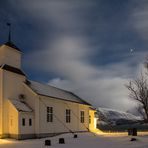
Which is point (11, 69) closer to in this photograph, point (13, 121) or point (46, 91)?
point (13, 121)

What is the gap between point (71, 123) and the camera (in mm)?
50969

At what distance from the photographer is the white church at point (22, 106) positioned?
3859cm

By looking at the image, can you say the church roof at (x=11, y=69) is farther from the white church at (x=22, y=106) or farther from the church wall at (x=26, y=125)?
the church wall at (x=26, y=125)

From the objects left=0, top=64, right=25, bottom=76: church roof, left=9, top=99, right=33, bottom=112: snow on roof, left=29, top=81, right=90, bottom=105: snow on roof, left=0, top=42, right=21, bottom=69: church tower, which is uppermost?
left=0, top=42, right=21, bottom=69: church tower

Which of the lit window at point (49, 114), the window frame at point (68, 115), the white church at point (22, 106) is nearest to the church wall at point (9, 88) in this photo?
the white church at point (22, 106)

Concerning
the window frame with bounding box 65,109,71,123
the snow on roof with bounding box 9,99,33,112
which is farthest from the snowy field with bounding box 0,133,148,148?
the window frame with bounding box 65,109,71,123

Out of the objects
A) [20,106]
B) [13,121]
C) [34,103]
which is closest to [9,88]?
[20,106]

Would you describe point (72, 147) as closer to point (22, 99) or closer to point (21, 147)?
point (21, 147)

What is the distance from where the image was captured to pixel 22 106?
131 feet

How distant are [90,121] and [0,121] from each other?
26088mm

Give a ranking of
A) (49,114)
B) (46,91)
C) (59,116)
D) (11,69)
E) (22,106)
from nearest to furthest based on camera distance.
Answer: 1. (22,106)
2. (11,69)
3. (49,114)
4. (59,116)
5. (46,91)

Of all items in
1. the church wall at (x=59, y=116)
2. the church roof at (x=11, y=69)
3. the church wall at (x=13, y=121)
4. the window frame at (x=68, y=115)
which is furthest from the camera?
the window frame at (x=68, y=115)

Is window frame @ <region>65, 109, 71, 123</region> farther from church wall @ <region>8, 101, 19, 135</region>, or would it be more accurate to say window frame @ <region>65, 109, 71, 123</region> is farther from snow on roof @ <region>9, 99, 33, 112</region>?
church wall @ <region>8, 101, 19, 135</region>

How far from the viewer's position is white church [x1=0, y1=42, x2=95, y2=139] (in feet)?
127
